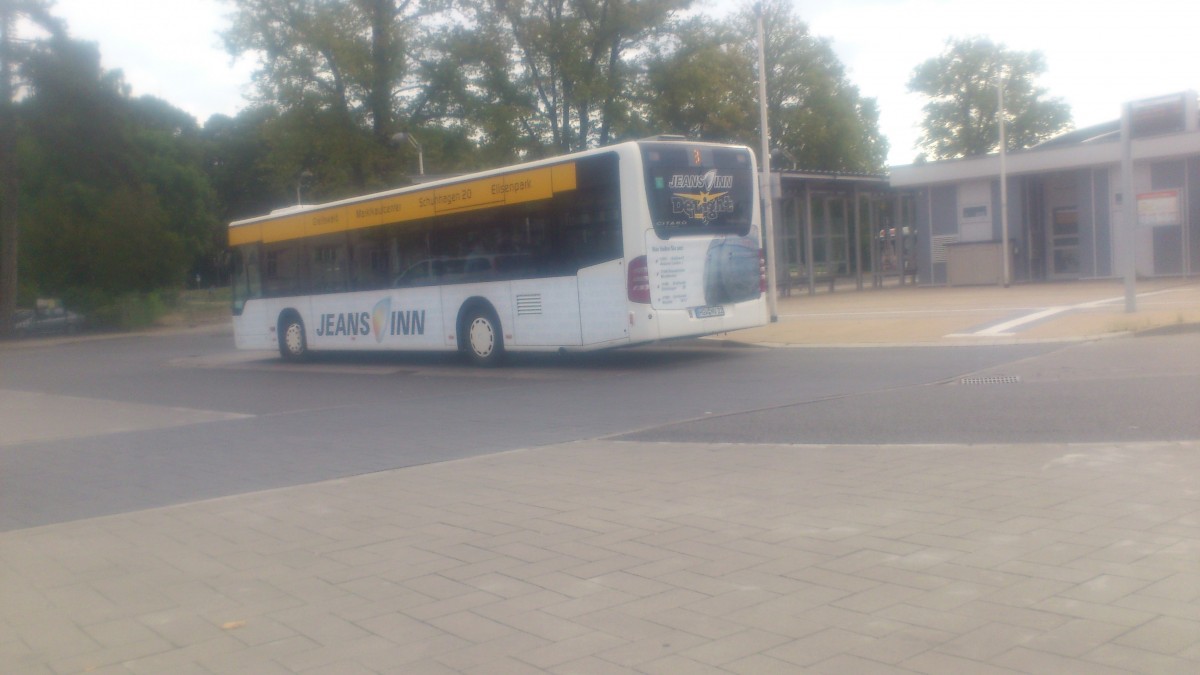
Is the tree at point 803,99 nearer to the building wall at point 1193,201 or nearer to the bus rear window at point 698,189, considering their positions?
the building wall at point 1193,201

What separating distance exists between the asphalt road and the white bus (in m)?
0.77

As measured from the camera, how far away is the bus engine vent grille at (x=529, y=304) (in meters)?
16.7

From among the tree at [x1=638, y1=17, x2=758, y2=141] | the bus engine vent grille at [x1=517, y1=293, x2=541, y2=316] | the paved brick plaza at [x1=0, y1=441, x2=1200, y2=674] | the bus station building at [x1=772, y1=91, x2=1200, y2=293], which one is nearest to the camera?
the paved brick plaza at [x1=0, y1=441, x2=1200, y2=674]

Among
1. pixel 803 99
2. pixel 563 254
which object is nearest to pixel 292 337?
pixel 563 254

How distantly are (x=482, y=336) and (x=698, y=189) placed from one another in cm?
453

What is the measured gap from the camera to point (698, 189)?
52.5 ft

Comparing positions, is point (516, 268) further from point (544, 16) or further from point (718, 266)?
point (544, 16)

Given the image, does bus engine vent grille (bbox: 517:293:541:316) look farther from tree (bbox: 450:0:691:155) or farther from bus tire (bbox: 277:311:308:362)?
tree (bbox: 450:0:691:155)

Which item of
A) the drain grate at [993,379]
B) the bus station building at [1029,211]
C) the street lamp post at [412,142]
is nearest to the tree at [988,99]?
the bus station building at [1029,211]

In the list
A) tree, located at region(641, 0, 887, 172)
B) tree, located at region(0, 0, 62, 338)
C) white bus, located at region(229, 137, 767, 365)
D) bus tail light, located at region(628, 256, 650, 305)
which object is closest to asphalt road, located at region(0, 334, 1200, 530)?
white bus, located at region(229, 137, 767, 365)

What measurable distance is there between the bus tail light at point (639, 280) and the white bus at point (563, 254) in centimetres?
2

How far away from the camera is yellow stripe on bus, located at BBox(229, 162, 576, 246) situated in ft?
53.7

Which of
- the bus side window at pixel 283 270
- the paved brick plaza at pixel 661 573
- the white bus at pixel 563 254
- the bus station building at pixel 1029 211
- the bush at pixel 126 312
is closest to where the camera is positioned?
the paved brick plaza at pixel 661 573

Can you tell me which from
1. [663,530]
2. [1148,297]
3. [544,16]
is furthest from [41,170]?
[663,530]
